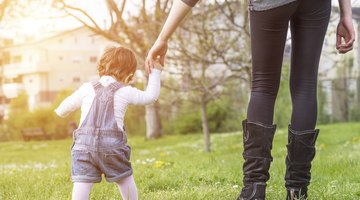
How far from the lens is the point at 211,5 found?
41.3ft

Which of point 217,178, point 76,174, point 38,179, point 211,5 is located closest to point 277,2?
point 76,174

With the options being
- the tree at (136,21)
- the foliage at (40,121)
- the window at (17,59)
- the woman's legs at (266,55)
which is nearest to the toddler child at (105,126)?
the woman's legs at (266,55)

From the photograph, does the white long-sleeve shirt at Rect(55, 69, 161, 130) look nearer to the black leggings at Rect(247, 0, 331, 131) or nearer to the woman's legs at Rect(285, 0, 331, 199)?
the black leggings at Rect(247, 0, 331, 131)

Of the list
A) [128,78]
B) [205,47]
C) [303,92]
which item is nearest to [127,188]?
[128,78]

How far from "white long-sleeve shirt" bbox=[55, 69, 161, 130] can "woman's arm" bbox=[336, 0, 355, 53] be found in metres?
1.10

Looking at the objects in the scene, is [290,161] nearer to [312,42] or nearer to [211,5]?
[312,42]

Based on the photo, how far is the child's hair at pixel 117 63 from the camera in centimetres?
327

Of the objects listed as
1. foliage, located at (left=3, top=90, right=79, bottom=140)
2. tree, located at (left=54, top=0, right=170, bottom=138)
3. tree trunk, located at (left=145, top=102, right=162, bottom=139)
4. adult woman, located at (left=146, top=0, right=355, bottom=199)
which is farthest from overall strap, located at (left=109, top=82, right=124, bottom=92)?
foliage, located at (left=3, top=90, right=79, bottom=140)

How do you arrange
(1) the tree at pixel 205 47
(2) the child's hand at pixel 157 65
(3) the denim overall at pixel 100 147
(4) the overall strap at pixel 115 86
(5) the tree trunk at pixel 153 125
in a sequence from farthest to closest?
(5) the tree trunk at pixel 153 125, (1) the tree at pixel 205 47, (2) the child's hand at pixel 157 65, (4) the overall strap at pixel 115 86, (3) the denim overall at pixel 100 147

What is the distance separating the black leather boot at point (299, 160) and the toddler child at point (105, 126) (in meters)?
0.82

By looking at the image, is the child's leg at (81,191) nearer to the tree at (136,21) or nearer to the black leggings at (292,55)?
the black leggings at (292,55)

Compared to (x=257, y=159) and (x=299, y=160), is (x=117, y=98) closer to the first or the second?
(x=257, y=159)

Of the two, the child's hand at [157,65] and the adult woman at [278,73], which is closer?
the adult woman at [278,73]

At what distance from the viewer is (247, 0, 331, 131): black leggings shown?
10.1 feet
